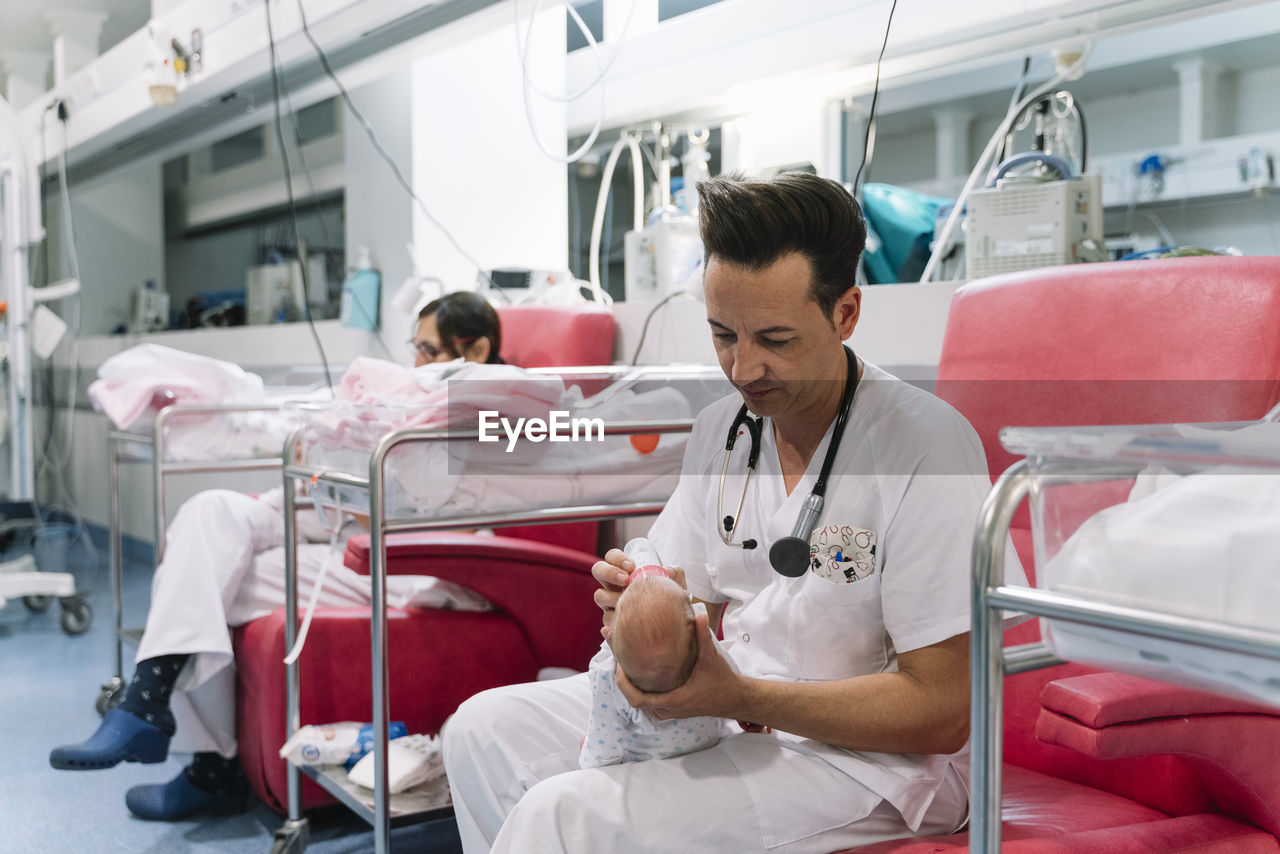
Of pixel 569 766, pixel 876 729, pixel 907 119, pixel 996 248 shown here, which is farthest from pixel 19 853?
pixel 907 119

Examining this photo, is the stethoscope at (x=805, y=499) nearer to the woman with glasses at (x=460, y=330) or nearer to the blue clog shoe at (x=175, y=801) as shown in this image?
the woman with glasses at (x=460, y=330)

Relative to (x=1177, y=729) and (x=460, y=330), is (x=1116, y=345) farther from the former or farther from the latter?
(x=460, y=330)

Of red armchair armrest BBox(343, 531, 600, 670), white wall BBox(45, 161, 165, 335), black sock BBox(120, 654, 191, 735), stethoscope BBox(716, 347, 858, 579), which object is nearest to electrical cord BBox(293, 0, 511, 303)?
red armchair armrest BBox(343, 531, 600, 670)

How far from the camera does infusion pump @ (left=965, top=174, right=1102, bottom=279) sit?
1.94 meters

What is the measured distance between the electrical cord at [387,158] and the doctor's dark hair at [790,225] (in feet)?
6.23

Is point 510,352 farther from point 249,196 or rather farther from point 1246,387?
point 249,196

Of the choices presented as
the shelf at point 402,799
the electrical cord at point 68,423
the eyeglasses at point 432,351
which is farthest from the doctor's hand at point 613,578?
the electrical cord at point 68,423

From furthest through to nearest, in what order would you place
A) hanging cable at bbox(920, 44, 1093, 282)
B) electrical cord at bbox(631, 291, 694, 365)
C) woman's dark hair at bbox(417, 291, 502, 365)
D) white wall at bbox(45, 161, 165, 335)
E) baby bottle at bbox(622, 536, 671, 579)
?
1. white wall at bbox(45, 161, 165, 335)
2. electrical cord at bbox(631, 291, 694, 365)
3. woman's dark hair at bbox(417, 291, 502, 365)
4. hanging cable at bbox(920, 44, 1093, 282)
5. baby bottle at bbox(622, 536, 671, 579)

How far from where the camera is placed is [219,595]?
2299 mm

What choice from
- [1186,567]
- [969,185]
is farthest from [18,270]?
[1186,567]

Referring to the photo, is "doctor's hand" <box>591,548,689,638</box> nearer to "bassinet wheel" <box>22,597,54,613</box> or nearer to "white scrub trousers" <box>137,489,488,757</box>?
"white scrub trousers" <box>137,489,488,757</box>

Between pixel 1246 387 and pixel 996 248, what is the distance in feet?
2.56

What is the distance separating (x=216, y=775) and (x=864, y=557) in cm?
173

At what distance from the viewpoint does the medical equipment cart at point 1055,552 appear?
714 millimetres
